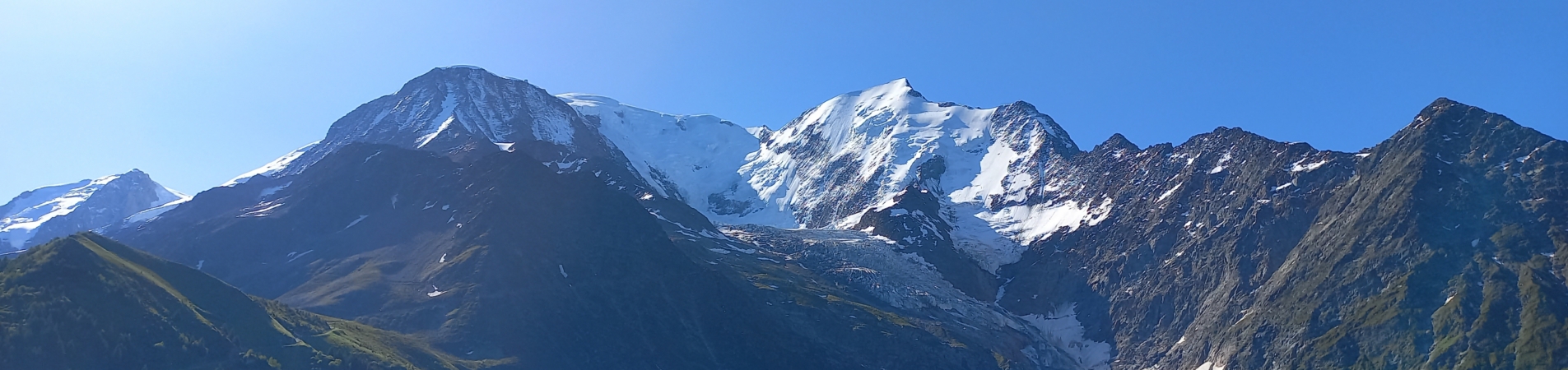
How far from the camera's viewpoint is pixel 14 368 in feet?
652
